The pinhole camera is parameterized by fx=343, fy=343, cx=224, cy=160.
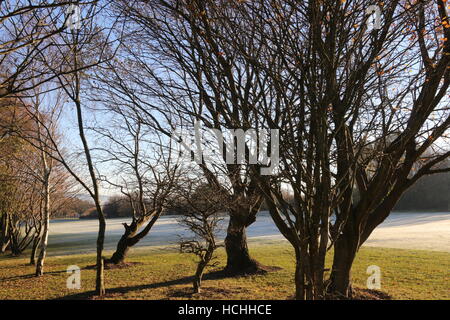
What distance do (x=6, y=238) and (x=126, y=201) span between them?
1090 cm

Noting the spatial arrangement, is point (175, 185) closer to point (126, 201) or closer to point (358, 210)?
point (358, 210)

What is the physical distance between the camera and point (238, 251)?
10.4 metres

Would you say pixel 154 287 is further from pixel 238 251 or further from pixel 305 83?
pixel 305 83

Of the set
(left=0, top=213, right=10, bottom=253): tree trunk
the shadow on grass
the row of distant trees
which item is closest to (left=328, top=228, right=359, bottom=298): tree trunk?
the row of distant trees

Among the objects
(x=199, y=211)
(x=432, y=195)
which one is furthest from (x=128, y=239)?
(x=432, y=195)

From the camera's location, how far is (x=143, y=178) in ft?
37.1

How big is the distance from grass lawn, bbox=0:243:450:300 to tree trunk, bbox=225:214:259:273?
2.07 feet

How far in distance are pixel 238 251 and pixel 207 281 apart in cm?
150

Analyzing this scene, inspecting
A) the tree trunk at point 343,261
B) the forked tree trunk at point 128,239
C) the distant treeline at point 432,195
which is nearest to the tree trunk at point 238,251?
the forked tree trunk at point 128,239

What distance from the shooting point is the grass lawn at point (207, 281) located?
302 inches

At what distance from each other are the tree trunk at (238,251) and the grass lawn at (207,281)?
632 mm

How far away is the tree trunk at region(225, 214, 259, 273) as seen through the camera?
10.1 m

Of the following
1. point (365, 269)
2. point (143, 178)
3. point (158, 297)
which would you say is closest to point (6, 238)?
point (143, 178)

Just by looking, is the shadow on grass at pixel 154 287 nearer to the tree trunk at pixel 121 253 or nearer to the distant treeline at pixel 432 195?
the tree trunk at pixel 121 253
